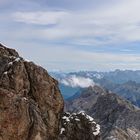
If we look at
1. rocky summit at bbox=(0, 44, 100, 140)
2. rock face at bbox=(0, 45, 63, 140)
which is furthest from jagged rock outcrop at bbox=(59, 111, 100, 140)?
rock face at bbox=(0, 45, 63, 140)

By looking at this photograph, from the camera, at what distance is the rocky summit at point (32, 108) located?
65938 mm

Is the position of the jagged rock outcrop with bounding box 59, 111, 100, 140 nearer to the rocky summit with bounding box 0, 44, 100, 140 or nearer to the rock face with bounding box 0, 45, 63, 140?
the rocky summit with bounding box 0, 44, 100, 140

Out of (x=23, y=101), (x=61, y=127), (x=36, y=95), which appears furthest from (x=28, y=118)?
(x=61, y=127)

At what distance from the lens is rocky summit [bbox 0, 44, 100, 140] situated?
65.9m

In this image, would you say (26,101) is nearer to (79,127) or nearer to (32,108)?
(32,108)

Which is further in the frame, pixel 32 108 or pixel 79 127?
pixel 79 127

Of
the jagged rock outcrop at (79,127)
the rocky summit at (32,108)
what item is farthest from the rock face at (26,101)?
the jagged rock outcrop at (79,127)

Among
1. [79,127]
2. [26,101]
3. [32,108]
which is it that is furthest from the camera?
[79,127]

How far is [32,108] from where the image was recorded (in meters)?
70.1

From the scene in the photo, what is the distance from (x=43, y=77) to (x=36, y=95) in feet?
12.2

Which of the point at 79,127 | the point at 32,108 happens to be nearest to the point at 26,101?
the point at 32,108

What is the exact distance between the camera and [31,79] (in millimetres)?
74812

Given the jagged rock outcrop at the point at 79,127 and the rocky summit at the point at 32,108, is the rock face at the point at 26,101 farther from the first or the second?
the jagged rock outcrop at the point at 79,127

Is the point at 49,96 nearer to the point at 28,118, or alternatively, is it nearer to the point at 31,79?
the point at 31,79
